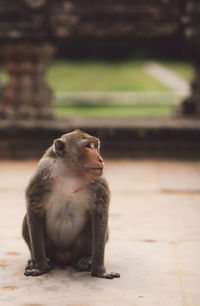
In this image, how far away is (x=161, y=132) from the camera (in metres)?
7.33

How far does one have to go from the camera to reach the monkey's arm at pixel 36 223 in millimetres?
3297

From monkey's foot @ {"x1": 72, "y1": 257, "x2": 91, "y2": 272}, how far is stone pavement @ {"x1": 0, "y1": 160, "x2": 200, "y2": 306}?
1.8 inches

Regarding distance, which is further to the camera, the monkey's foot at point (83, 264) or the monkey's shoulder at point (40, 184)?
the monkey's foot at point (83, 264)

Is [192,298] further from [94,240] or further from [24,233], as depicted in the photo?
[24,233]

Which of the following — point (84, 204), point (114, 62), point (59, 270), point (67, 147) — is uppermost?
point (114, 62)

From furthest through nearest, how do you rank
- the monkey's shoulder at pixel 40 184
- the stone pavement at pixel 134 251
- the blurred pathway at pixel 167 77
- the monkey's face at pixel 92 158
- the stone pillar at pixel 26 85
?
the blurred pathway at pixel 167 77 < the stone pillar at pixel 26 85 < the monkey's shoulder at pixel 40 184 < the monkey's face at pixel 92 158 < the stone pavement at pixel 134 251

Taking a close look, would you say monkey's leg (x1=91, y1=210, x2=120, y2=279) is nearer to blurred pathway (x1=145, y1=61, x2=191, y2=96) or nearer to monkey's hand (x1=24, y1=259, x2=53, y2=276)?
monkey's hand (x1=24, y1=259, x2=53, y2=276)

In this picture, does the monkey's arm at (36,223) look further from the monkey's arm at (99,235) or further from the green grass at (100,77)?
the green grass at (100,77)

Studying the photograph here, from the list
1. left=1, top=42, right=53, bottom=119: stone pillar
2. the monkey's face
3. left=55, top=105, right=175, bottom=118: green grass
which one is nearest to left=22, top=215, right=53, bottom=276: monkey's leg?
the monkey's face

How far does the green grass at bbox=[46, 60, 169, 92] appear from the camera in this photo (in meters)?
20.2

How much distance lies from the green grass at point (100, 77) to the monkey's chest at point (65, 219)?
16.0 m

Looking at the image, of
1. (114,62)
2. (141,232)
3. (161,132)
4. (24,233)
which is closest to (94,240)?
(24,233)

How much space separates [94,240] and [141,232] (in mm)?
1031

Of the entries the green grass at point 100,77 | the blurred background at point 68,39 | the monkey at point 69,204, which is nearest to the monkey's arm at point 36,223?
the monkey at point 69,204
